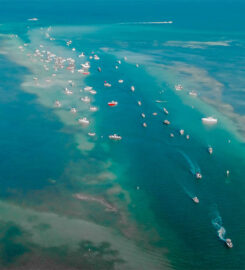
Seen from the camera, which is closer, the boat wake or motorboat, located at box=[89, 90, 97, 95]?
the boat wake

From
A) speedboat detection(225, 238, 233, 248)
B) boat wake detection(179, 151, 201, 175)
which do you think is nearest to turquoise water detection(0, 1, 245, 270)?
boat wake detection(179, 151, 201, 175)

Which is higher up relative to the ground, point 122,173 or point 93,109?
point 93,109

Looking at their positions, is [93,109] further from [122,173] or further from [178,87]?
[122,173]

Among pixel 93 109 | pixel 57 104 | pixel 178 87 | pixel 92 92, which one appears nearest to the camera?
pixel 93 109

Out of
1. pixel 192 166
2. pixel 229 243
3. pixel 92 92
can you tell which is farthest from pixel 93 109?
pixel 229 243

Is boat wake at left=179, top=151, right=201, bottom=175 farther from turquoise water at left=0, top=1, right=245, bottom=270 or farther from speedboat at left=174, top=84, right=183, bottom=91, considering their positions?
speedboat at left=174, top=84, right=183, bottom=91

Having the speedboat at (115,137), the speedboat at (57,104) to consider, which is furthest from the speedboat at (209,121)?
the speedboat at (57,104)

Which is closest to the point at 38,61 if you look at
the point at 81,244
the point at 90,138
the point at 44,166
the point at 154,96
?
the point at 154,96

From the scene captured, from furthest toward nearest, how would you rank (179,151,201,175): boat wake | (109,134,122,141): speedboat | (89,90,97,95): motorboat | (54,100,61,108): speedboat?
(89,90,97,95): motorboat < (54,100,61,108): speedboat < (109,134,122,141): speedboat < (179,151,201,175): boat wake
